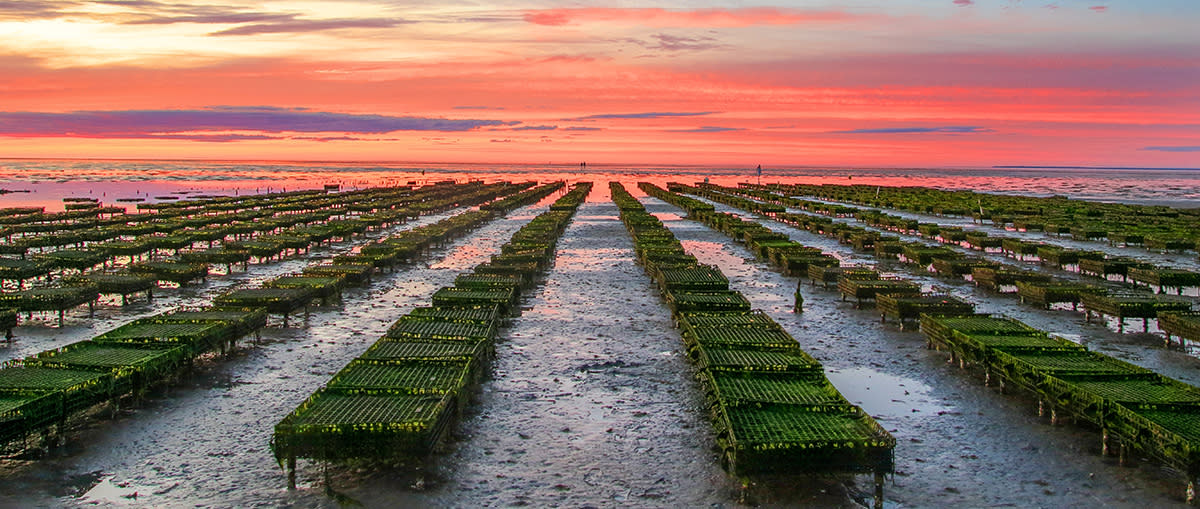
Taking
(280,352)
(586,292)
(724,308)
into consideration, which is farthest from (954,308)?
(280,352)

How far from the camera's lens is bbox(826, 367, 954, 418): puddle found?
19141mm

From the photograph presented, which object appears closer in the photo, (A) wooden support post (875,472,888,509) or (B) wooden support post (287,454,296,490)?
(A) wooden support post (875,472,888,509)

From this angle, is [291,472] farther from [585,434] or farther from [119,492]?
[585,434]

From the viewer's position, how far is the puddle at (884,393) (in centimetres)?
1914

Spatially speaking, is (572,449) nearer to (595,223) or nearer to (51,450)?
(51,450)

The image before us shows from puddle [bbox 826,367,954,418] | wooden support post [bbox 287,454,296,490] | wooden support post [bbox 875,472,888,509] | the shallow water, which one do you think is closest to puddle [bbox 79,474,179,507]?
the shallow water

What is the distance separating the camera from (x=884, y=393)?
20.5m

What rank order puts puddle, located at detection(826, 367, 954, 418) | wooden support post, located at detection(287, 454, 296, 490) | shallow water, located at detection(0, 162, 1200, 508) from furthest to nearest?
puddle, located at detection(826, 367, 954, 418) < wooden support post, located at detection(287, 454, 296, 490) < shallow water, located at detection(0, 162, 1200, 508)

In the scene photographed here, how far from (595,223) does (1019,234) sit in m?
36.4

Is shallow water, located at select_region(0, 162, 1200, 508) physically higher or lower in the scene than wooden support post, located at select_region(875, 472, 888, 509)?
lower

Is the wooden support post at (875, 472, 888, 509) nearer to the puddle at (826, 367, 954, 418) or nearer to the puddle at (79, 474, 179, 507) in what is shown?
the puddle at (826, 367, 954, 418)

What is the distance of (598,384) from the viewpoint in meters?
21.1

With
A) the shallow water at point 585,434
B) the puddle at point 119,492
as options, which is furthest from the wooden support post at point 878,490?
the puddle at point 119,492

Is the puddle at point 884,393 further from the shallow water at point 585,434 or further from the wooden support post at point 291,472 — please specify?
the wooden support post at point 291,472
